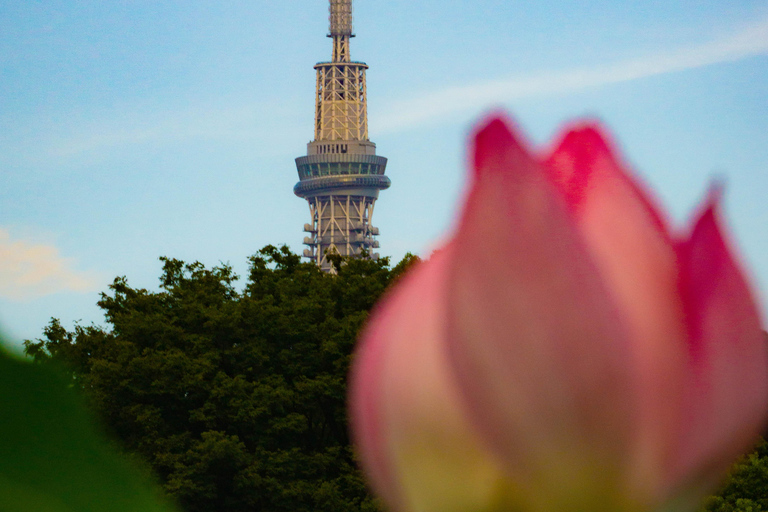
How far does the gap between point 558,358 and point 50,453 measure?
0.28 m

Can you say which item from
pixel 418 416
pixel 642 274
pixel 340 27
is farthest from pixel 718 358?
pixel 340 27

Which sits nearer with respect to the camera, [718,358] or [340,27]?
[718,358]

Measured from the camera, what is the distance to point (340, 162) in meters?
142

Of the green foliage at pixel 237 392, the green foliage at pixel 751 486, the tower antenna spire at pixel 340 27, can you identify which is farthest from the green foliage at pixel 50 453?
the tower antenna spire at pixel 340 27

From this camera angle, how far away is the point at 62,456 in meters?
0.40

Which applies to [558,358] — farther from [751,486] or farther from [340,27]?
[340,27]

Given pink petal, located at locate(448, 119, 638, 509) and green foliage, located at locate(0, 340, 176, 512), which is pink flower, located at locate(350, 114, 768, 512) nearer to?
pink petal, located at locate(448, 119, 638, 509)

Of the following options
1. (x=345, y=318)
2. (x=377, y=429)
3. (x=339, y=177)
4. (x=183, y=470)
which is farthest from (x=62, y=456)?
(x=339, y=177)

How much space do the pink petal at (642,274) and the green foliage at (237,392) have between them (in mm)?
24175

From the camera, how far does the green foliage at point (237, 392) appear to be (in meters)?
26.1

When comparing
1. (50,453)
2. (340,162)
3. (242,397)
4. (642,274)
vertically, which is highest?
(340,162)

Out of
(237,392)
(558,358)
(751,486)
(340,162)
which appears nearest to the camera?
(558,358)

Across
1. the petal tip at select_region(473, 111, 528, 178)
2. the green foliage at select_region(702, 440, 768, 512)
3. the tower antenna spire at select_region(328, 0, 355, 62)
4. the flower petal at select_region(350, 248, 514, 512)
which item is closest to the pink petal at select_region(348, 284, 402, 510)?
the flower petal at select_region(350, 248, 514, 512)

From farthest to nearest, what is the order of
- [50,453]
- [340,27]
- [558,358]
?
1. [340,27]
2. [558,358]
3. [50,453]
